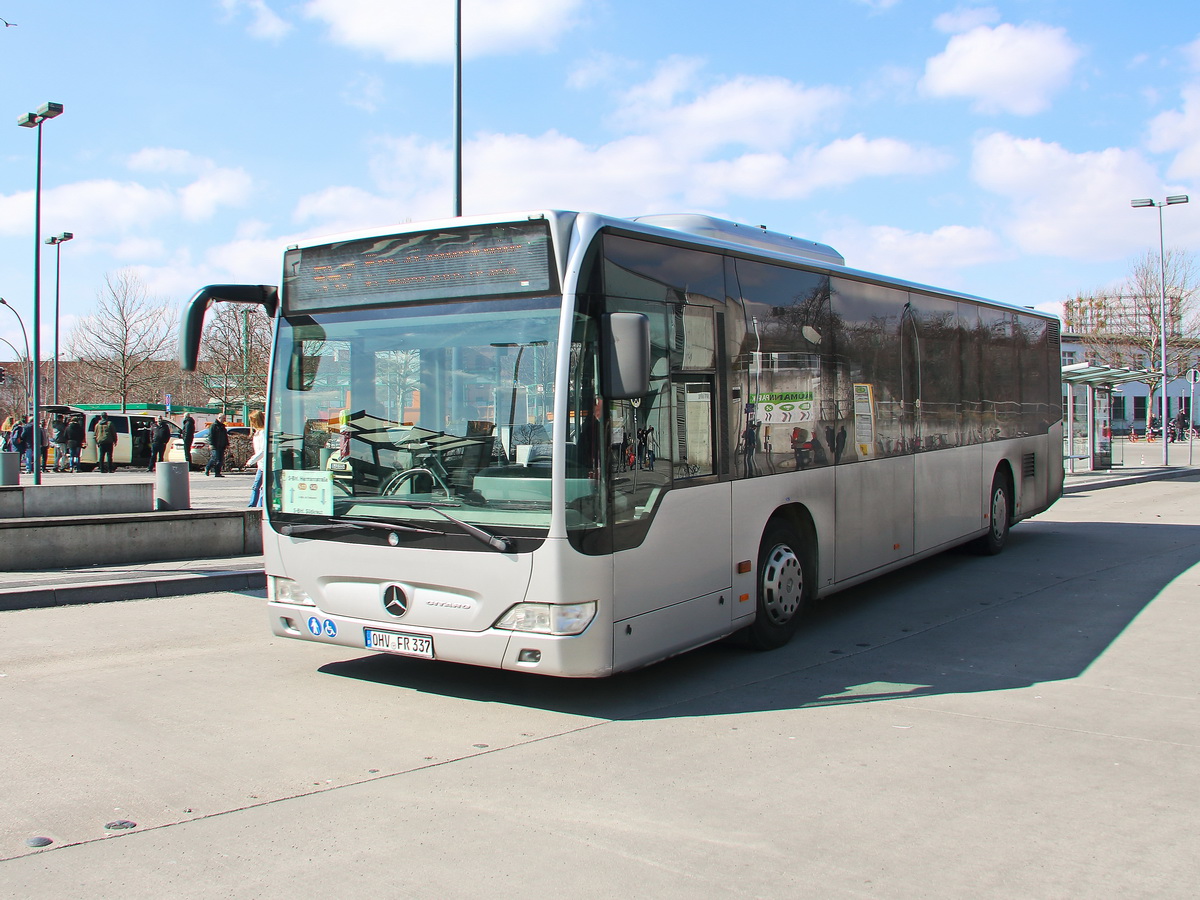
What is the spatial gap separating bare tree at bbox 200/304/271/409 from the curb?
3395 cm

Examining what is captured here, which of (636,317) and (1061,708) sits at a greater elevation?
(636,317)

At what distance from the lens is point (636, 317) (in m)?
5.75

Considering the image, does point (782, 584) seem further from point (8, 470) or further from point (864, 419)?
point (8, 470)

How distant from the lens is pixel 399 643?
6.29 meters

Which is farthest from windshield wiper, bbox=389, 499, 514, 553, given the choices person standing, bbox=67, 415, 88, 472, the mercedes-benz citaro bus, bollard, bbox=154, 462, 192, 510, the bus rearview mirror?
person standing, bbox=67, 415, 88, 472

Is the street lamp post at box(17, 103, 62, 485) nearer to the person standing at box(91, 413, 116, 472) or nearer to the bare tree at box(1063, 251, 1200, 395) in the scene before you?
the person standing at box(91, 413, 116, 472)

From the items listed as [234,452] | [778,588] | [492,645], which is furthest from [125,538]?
[234,452]

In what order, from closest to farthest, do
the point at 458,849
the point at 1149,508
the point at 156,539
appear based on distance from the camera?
the point at 458,849, the point at 156,539, the point at 1149,508

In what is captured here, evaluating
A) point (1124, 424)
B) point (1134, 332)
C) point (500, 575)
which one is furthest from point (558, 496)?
point (1124, 424)

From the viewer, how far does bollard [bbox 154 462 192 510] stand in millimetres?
15430

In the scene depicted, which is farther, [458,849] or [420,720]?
[420,720]

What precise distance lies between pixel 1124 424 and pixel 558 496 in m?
88.2

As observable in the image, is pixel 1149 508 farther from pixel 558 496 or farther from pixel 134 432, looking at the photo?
pixel 134 432

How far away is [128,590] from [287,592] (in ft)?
14.7
